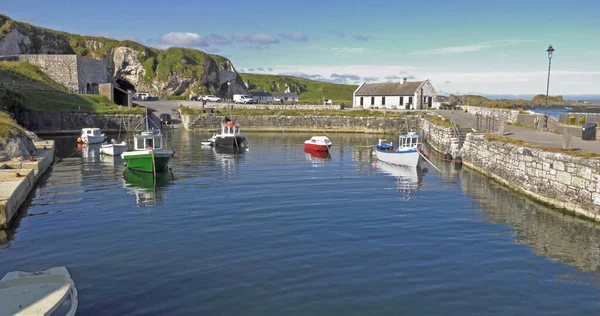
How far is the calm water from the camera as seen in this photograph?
13.1m

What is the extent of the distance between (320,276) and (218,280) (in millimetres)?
3137

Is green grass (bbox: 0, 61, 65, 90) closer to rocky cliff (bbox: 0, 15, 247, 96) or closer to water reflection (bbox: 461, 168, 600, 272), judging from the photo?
rocky cliff (bbox: 0, 15, 247, 96)

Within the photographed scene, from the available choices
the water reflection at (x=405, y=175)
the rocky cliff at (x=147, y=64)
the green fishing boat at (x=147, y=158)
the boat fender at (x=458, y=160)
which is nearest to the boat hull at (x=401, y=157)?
the water reflection at (x=405, y=175)

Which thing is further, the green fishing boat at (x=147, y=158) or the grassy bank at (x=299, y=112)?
the grassy bank at (x=299, y=112)

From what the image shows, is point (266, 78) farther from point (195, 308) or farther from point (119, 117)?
point (195, 308)

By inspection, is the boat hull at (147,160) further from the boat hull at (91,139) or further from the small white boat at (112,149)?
the boat hull at (91,139)

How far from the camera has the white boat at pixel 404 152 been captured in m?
37.0

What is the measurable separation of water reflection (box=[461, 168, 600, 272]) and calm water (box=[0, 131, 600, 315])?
0.08m

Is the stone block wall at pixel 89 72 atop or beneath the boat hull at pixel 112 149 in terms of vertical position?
atop

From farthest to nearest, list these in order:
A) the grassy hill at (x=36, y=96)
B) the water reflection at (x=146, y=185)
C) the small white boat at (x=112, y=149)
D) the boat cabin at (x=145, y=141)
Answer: the grassy hill at (x=36, y=96), the small white boat at (x=112, y=149), the boat cabin at (x=145, y=141), the water reflection at (x=146, y=185)

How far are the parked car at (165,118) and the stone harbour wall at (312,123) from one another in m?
2.20

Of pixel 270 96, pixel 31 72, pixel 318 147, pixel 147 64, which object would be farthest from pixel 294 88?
pixel 318 147

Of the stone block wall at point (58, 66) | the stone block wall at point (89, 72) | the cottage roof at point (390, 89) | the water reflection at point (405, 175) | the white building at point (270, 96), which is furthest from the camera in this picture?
the white building at point (270, 96)

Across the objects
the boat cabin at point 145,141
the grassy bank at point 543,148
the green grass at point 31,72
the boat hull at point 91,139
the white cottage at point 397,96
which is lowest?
the boat hull at point 91,139
